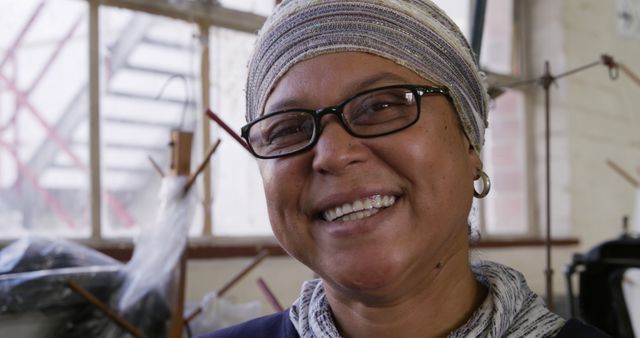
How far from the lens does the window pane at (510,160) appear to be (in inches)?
133

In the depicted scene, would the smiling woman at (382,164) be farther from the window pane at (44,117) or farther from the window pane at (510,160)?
the window pane at (510,160)

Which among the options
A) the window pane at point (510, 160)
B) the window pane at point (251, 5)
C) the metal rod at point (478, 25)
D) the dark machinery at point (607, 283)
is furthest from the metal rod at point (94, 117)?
the window pane at point (510, 160)

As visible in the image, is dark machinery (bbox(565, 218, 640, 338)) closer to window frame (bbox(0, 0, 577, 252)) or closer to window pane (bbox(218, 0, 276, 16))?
window frame (bbox(0, 0, 577, 252))

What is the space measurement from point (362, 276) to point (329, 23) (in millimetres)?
291

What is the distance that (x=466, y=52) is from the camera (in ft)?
2.48

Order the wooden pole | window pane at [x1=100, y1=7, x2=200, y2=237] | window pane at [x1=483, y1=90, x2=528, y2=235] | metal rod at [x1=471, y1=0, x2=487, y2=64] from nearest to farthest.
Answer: metal rod at [x1=471, y1=0, x2=487, y2=64], the wooden pole, window pane at [x1=100, y1=7, x2=200, y2=237], window pane at [x1=483, y1=90, x2=528, y2=235]

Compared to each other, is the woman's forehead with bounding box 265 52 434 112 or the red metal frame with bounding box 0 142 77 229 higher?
the woman's forehead with bounding box 265 52 434 112

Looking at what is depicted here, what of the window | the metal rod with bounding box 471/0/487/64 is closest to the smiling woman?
the metal rod with bounding box 471/0/487/64

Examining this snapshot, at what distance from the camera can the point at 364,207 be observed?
0.67 metres

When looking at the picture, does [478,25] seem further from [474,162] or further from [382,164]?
[382,164]

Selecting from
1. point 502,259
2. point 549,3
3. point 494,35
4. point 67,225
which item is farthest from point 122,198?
point 549,3

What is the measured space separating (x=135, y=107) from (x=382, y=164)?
1744 mm

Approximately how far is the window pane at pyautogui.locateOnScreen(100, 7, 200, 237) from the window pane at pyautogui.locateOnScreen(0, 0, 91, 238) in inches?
3.3

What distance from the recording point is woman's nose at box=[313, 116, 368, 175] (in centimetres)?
66
